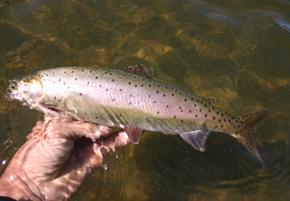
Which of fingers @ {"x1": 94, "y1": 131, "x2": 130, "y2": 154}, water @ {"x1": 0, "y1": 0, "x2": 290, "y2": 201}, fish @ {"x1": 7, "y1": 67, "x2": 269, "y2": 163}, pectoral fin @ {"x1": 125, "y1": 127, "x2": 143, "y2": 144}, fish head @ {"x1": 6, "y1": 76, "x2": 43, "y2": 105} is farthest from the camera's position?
water @ {"x1": 0, "y1": 0, "x2": 290, "y2": 201}

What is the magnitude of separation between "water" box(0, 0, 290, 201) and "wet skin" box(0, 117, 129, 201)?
1.23ft

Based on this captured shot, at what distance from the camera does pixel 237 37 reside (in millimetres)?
6734

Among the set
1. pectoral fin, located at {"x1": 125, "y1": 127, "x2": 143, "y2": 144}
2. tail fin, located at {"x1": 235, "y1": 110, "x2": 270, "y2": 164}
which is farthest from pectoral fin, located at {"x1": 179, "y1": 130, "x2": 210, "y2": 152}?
pectoral fin, located at {"x1": 125, "y1": 127, "x2": 143, "y2": 144}

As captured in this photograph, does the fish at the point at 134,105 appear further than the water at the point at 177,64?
No

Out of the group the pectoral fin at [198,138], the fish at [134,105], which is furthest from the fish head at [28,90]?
the pectoral fin at [198,138]

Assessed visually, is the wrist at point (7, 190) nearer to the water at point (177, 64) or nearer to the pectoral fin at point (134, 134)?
the water at point (177, 64)

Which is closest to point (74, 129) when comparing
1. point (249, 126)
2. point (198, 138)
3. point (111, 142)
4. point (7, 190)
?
point (111, 142)

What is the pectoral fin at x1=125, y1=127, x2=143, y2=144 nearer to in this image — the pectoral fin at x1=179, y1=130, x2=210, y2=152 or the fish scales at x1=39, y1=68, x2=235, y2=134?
the fish scales at x1=39, y1=68, x2=235, y2=134

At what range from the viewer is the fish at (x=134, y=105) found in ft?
14.6

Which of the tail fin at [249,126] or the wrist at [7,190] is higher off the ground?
the tail fin at [249,126]

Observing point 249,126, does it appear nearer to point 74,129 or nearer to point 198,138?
point 198,138

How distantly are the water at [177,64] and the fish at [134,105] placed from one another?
73 cm

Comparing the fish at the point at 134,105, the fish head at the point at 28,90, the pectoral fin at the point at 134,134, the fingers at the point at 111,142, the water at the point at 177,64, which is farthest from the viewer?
the water at the point at 177,64

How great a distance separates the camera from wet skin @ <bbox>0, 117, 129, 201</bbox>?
4473mm
